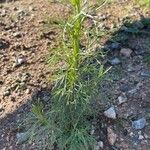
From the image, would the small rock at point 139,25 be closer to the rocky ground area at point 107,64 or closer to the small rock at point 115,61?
the rocky ground area at point 107,64

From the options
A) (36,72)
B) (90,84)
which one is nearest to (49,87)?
(36,72)

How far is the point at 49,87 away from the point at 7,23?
913 mm

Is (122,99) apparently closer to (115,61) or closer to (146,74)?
(146,74)

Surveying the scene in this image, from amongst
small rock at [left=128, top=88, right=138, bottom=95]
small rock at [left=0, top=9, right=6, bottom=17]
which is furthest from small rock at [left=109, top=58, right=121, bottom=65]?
small rock at [left=0, top=9, right=6, bottom=17]

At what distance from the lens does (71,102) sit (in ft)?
8.96

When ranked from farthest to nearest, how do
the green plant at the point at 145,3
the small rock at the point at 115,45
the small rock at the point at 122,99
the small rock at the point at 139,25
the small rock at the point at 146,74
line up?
the green plant at the point at 145,3
the small rock at the point at 139,25
the small rock at the point at 115,45
the small rock at the point at 146,74
the small rock at the point at 122,99

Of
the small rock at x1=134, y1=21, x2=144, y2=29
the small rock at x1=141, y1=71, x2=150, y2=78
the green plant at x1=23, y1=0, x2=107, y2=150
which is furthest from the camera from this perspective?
the small rock at x1=134, y1=21, x2=144, y2=29

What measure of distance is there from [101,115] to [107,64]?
1.78 ft

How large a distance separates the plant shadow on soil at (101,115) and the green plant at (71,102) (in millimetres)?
146

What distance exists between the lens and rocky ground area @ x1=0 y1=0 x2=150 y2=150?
9.80 ft

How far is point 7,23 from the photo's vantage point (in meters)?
3.94

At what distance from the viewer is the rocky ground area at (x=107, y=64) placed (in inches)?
118

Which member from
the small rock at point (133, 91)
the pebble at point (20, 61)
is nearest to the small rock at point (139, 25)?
the small rock at point (133, 91)

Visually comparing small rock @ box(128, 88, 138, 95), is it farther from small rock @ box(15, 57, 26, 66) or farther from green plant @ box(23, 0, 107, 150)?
small rock @ box(15, 57, 26, 66)
